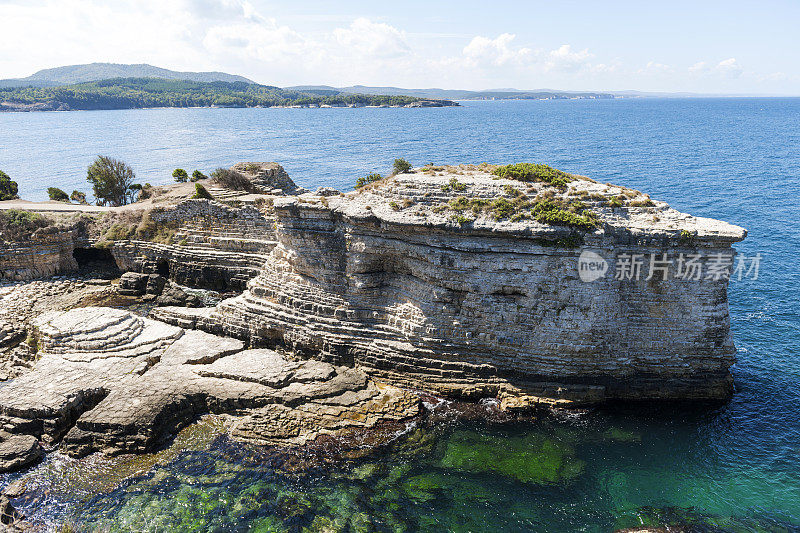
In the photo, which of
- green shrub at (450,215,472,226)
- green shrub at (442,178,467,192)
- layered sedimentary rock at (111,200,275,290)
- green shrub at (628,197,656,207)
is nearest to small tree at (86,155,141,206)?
layered sedimentary rock at (111,200,275,290)

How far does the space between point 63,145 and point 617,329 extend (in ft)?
409

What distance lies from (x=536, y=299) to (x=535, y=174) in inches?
275

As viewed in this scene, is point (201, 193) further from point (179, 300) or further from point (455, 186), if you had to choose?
point (455, 186)

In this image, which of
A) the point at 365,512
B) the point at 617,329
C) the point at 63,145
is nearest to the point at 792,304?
the point at 617,329

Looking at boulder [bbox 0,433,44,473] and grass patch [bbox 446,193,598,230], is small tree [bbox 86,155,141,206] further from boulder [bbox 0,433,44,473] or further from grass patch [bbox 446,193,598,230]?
grass patch [bbox 446,193,598,230]

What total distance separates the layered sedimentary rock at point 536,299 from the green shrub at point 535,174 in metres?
0.56

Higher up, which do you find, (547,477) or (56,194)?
(56,194)

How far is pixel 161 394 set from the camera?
2291 cm

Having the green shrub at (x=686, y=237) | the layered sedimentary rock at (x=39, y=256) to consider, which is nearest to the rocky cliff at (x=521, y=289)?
the green shrub at (x=686, y=237)

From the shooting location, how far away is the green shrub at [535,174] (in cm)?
2481

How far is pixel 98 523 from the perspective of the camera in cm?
1719

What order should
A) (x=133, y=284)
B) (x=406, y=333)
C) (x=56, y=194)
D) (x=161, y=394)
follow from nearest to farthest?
(x=161, y=394)
(x=406, y=333)
(x=133, y=284)
(x=56, y=194)

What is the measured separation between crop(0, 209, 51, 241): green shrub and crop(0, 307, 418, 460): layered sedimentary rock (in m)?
13.5

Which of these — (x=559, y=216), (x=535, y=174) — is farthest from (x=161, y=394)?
(x=535, y=174)
